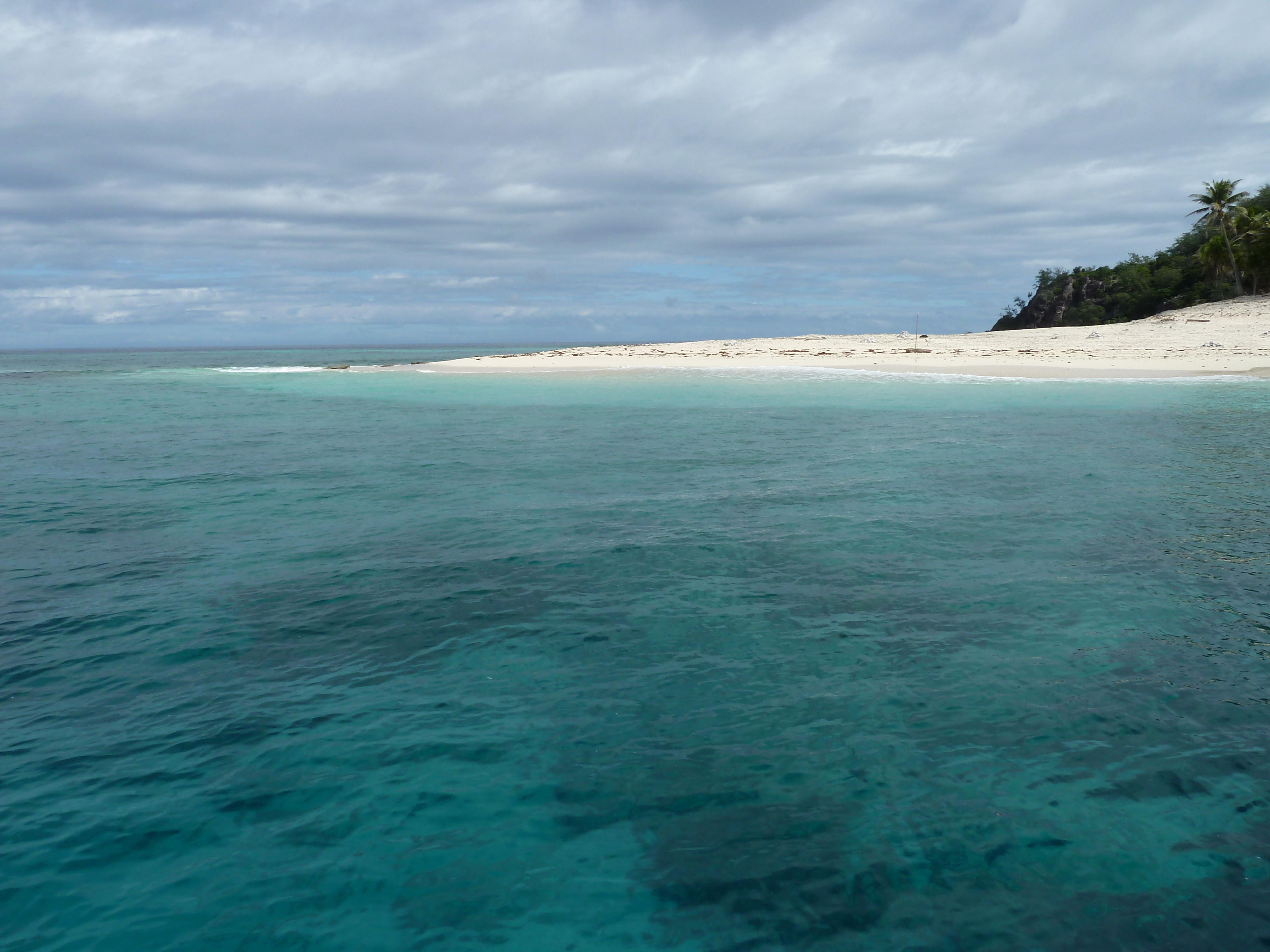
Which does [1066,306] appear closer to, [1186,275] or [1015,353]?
[1186,275]

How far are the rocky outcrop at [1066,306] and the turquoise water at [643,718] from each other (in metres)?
67.1

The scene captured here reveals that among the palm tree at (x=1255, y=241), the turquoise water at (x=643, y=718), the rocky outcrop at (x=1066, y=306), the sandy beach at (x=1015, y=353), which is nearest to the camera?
the turquoise water at (x=643, y=718)

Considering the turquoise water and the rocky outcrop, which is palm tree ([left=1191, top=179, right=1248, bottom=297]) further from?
the turquoise water

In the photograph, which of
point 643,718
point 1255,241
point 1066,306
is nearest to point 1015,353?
point 1255,241

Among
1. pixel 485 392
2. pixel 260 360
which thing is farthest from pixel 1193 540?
pixel 260 360

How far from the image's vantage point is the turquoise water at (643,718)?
483 cm

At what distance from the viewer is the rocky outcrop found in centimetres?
7306

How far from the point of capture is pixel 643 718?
6.78 metres

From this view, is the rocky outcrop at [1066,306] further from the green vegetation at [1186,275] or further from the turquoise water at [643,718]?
the turquoise water at [643,718]

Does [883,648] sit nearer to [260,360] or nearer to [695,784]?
[695,784]

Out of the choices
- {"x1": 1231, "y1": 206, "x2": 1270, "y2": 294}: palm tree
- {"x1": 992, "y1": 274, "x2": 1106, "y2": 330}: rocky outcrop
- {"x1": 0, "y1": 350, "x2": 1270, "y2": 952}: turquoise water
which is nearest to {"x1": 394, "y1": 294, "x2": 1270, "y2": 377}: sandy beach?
{"x1": 1231, "y1": 206, "x2": 1270, "y2": 294}: palm tree

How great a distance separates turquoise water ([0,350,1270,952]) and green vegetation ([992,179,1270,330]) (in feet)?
197

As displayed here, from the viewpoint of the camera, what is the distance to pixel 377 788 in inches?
234

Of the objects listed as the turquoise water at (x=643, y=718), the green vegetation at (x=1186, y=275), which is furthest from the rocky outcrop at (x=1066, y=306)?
the turquoise water at (x=643, y=718)
